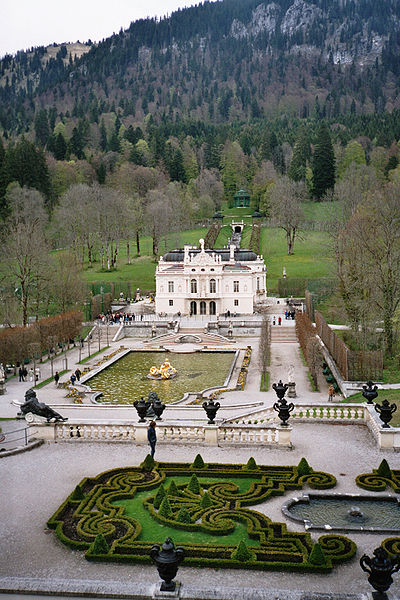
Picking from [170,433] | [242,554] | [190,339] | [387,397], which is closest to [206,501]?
[242,554]

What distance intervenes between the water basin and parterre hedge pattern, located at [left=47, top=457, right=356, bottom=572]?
0.78 m

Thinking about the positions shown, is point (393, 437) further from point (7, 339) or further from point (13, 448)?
point (7, 339)

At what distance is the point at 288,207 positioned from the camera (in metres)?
102

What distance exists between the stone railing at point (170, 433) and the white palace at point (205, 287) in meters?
53.8

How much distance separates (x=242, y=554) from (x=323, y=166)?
122283 mm

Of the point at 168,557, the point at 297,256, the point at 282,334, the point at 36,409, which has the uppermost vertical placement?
the point at 168,557

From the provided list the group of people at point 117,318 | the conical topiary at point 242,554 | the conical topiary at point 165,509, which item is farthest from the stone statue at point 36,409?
the group of people at point 117,318

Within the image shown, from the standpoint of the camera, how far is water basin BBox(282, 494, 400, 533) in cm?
1733

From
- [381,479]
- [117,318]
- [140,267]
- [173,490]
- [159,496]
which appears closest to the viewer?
[159,496]

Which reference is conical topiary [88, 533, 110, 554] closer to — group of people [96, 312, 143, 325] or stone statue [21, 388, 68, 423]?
stone statue [21, 388, 68, 423]

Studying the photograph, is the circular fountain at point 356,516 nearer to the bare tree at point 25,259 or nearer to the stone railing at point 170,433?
the stone railing at point 170,433

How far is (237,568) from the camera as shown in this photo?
15305 millimetres

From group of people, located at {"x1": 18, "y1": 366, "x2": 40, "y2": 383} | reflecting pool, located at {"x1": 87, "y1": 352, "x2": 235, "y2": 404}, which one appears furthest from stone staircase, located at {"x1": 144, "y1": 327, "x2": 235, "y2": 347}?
group of people, located at {"x1": 18, "y1": 366, "x2": 40, "y2": 383}

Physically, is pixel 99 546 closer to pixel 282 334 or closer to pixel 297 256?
pixel 282 334
